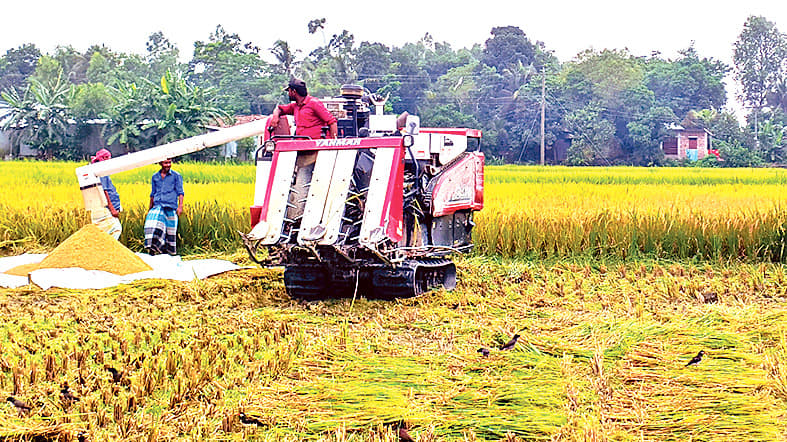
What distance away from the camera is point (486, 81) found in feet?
157

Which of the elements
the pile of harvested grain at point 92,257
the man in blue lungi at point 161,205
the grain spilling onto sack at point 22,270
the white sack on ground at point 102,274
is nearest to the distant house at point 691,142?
the man in blue lungi at point 161,205

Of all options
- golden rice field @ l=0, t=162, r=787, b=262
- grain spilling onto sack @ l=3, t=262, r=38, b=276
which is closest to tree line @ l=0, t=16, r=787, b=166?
golden rice field @ l=0, t=162, r=787, b=262

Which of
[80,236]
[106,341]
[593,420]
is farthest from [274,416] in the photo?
[80,236]

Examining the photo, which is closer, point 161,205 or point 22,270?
point 22,270

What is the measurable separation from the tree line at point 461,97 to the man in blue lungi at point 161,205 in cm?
1903

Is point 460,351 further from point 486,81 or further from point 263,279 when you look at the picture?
point 486,81

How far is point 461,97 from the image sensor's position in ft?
151

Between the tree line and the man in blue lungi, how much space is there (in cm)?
1903

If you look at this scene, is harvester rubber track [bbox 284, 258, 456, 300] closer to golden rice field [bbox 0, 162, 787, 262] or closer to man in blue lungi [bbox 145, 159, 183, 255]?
golden rice field [bbox 0, 162, 787, 262]

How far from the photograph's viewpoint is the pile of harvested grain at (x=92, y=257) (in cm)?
873

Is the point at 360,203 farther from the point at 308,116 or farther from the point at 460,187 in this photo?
the point at 460,187

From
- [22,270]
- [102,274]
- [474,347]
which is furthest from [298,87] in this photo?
[22,270]

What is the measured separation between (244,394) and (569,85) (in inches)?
1642

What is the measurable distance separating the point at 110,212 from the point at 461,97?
37.1 meters
